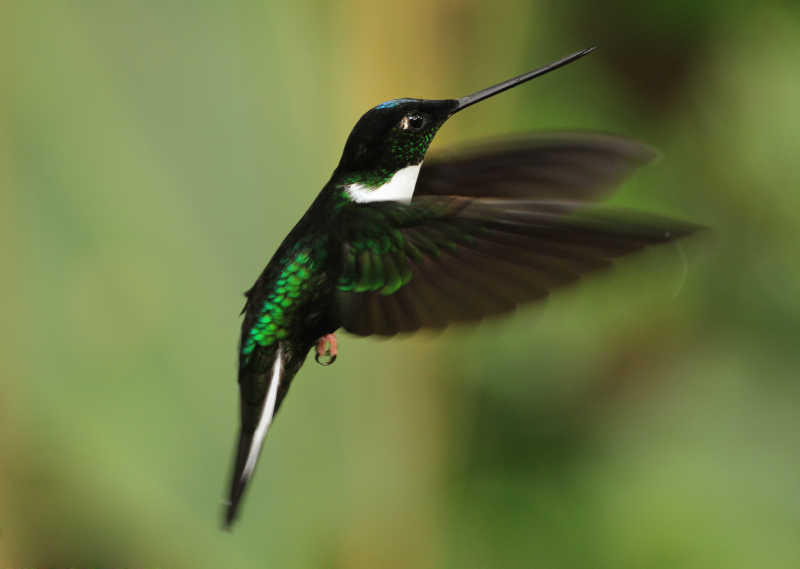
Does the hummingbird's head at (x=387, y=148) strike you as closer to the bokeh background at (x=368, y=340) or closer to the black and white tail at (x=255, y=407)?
the black and white tail at (x=255, y=407)

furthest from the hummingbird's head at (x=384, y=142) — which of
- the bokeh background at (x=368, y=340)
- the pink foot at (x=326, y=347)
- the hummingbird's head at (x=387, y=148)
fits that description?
the bokeh background at (x=368, y=340)

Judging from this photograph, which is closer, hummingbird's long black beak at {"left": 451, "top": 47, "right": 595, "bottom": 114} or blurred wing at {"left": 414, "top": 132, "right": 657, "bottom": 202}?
hummingbird's long black beak at {"left": 451, "top": 47, "right": 595, "bottom": 114}

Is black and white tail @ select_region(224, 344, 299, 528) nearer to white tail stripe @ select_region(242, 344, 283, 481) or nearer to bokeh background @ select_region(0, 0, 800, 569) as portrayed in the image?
white tail stripe @ select_region(242, 344, 283, 481)

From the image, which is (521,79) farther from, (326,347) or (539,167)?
(539,167)

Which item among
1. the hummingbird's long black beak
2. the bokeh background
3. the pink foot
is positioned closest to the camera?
the hummingbird's long black beak

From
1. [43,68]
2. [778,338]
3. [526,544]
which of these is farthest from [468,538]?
[43,68]

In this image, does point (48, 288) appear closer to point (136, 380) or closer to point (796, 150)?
point (136, 380)

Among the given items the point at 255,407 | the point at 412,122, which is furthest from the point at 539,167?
the point at 255,407

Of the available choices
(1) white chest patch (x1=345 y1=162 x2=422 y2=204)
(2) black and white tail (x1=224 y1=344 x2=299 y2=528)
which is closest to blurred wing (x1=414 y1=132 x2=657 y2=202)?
(1) white chest patch (x1=345 y1=162 x2=422 y2=204)
